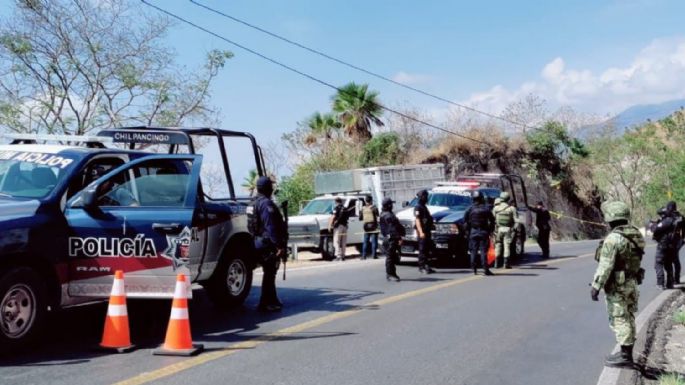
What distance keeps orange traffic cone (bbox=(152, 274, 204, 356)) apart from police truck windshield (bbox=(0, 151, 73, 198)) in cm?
177

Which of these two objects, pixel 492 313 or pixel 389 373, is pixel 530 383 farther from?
pixel 492 313

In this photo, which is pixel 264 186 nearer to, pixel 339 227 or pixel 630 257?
pixel 630 257

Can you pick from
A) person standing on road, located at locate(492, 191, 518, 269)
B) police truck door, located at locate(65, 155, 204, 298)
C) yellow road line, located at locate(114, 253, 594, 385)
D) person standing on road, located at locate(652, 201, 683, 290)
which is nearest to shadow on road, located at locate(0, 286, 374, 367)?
yellow road line, located at locate(114, 253, 594, 385)

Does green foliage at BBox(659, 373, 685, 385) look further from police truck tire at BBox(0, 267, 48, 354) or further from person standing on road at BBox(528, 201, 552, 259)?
person standing on road at BBox(528, 201, 552, 259)

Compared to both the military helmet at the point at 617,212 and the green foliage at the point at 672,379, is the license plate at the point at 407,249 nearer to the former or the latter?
the military helmet at the point at 617,212

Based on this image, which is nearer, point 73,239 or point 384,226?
point 73,239

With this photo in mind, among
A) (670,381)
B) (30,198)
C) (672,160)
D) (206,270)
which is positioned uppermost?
(672,160)

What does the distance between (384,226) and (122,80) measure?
41.1 feet

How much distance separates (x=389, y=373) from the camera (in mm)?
6086

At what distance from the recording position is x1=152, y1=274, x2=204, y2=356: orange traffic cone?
648 centimetres

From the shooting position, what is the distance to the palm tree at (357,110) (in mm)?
35281

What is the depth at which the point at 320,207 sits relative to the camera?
21.6 metres

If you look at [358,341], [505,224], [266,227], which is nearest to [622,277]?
[358,341]

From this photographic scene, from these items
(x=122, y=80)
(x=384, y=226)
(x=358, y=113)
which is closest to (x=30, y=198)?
(x=384, y=226)
